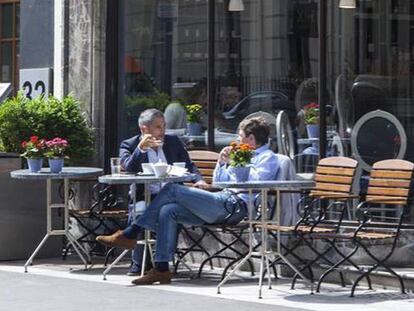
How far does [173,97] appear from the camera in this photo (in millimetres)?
12422

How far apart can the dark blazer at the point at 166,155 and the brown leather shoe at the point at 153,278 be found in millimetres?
943

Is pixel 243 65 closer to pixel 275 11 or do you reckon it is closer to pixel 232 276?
pixel 275 11

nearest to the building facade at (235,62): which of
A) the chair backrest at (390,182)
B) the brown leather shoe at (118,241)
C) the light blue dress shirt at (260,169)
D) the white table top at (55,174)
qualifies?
the chair backrest at (390,182)

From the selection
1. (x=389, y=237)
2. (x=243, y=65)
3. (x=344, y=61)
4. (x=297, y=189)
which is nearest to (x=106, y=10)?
(x=243, y=65)

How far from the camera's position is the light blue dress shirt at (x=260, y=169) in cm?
997

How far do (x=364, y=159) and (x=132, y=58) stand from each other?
9.98 feet

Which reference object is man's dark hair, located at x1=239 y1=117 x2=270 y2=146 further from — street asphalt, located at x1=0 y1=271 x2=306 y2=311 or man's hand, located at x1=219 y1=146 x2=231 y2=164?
street asphalt, located at x1=0 y1=271 x2=306 y2=311

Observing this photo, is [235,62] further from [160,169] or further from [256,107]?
[160,169]

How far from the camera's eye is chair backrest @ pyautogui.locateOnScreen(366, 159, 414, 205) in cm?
959

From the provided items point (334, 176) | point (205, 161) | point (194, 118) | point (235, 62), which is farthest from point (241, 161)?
point (194, 118)

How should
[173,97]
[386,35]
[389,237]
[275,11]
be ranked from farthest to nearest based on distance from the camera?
1. [173,97]
2. [275,11]
3. [386,35]
4. [389,237]

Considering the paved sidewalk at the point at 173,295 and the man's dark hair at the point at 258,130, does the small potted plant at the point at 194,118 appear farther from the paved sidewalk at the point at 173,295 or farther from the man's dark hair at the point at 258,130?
the man's dark hair at the point at 258,130

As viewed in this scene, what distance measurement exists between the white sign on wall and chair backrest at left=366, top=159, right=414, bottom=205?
184 inches

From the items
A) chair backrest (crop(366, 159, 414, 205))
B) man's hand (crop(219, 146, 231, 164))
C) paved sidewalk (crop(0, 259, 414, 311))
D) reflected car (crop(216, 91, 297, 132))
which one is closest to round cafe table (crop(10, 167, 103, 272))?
paved sidewalk (crop(0, 259, 414, 311))
